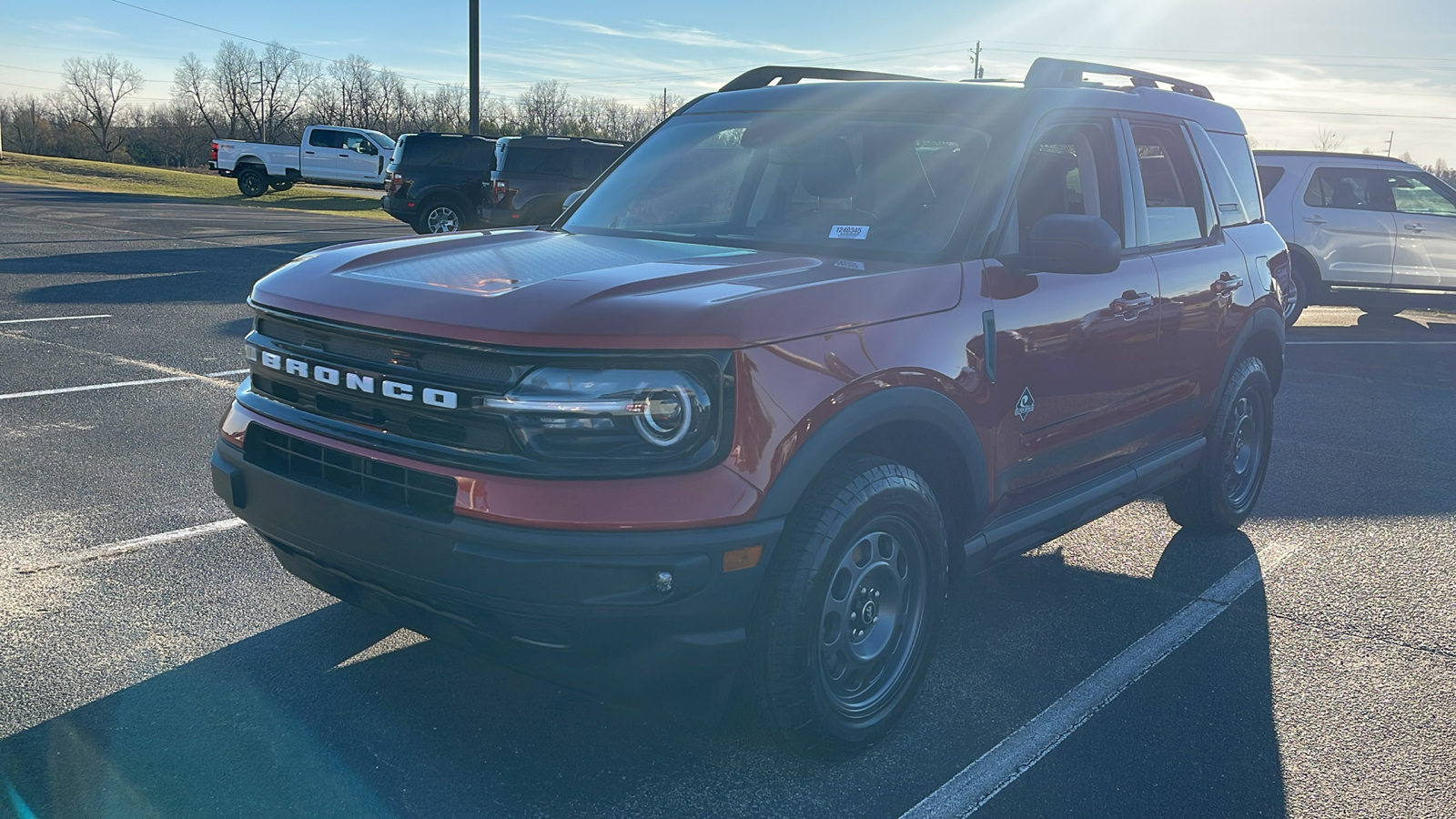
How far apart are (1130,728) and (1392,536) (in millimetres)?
2906

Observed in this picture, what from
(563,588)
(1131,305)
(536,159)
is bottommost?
(563,588)

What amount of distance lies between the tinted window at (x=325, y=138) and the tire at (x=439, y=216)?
17.3 metres

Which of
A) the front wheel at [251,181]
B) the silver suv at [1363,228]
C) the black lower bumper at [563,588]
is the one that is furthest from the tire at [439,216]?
the black lower bumper at [563,588]

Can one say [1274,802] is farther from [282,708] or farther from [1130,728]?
[282,708]

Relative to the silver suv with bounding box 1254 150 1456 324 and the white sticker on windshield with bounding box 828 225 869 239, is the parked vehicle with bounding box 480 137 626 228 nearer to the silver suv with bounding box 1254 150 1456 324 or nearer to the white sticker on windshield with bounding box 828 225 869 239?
the silver suv with bounding box 1254 150 1456 324

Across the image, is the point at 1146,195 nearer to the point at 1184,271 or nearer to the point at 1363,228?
the point at 1184,271

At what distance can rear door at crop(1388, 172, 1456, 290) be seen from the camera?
14.3 metres

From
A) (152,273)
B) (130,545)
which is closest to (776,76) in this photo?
(130,545)

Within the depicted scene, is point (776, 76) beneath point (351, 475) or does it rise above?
above

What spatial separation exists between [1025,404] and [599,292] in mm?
1573

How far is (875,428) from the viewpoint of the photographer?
10.4 ft

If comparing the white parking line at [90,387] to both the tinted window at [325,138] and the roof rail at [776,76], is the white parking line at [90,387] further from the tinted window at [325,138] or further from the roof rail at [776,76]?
the tinted window at [325,138]

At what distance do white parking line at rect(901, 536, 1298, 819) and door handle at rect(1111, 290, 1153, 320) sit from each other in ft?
3.93

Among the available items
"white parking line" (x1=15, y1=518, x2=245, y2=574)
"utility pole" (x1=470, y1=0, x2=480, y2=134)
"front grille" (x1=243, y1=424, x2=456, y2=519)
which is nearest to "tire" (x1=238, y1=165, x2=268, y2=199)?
"utility pole" (x1=470, y1=0, x2=480, y2=134)
